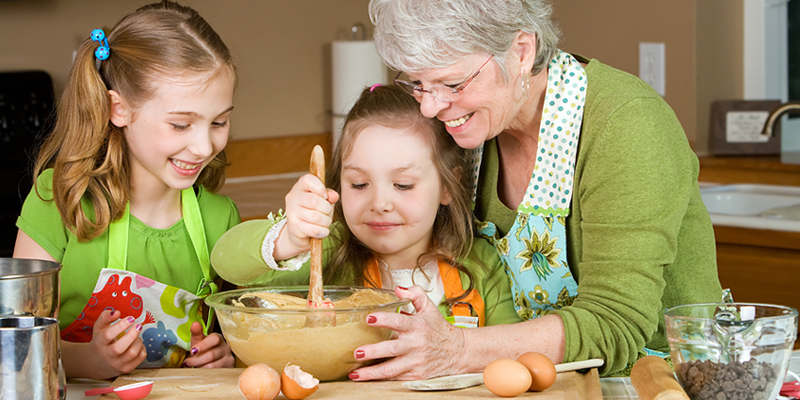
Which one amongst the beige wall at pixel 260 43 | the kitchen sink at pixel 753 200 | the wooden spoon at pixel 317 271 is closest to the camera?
the wooden spoon at pixel 317 271

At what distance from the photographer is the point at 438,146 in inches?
51.4

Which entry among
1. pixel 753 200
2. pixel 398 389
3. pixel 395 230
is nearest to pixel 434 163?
pixel 395 230

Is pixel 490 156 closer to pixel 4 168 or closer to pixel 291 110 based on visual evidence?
pixel 4 168

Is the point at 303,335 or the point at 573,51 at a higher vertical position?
the point at 573,51

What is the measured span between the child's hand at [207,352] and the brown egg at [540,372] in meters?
0.60

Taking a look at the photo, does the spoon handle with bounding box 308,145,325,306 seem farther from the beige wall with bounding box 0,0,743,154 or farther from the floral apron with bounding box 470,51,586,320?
the beige wall with bounding box 0,0,743,154

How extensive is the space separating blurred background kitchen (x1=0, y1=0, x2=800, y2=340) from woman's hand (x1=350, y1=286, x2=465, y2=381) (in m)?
1.26

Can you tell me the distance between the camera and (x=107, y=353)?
1081mm

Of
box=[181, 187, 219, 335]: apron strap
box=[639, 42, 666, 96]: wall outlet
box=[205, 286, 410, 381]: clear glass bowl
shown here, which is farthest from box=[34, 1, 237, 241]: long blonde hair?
box=[639, 42, 666, 96]: wall outlet

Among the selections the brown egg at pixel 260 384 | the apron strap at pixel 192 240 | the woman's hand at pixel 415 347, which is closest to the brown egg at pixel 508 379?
the woman's hand at pixel 415 347

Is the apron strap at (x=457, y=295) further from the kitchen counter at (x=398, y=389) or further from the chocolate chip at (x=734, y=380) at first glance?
the chocolate chip at (x=734, y=380)

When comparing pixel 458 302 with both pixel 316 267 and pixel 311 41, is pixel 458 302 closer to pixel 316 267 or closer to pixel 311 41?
pixel 316 267

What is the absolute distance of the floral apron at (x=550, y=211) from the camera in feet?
4.06

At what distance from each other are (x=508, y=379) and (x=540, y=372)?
0.05 metres
